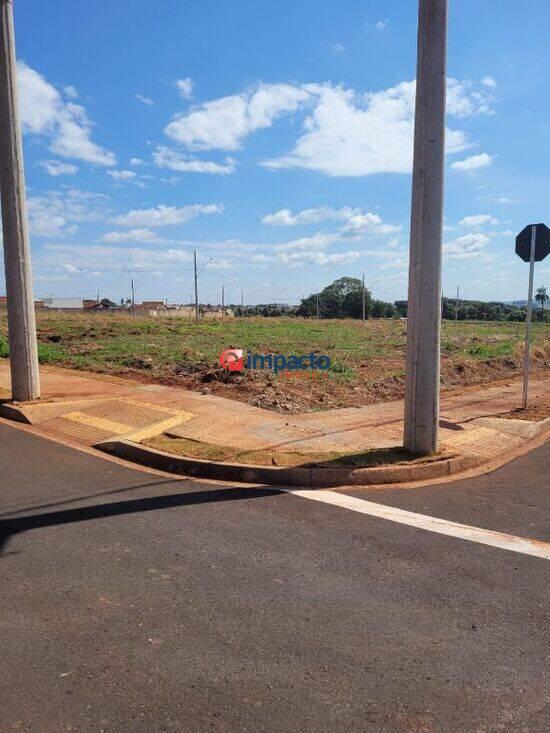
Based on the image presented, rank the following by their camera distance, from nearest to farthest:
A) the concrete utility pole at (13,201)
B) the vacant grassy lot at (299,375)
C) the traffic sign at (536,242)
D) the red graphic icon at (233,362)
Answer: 1. the concrete utility pole at (13,201)
2. the traffic sign at (536,242)
3. the vacant grassy lot at (299,375)
4. the red graphic icon at (233,362)

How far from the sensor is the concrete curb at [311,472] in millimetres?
6238

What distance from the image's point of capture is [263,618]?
338 cm

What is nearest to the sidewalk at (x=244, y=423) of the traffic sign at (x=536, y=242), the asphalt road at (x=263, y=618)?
the asphalt road at (x=263, y=618)

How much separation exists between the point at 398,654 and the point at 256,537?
5.93 ft

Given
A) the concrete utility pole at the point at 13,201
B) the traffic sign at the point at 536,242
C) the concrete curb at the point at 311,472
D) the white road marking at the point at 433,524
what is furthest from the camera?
the traffic sign at the point at 536,242

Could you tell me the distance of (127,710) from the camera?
258cm

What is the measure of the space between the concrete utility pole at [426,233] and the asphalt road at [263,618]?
5.09ft

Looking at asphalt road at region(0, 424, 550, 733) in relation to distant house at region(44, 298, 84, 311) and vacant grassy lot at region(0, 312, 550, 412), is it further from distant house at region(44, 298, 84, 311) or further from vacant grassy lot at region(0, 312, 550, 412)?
distant house at region(44, 298, 84, 311)

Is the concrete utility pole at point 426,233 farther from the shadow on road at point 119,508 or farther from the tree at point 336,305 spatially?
the tree at point 336,305

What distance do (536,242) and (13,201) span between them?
9.03m

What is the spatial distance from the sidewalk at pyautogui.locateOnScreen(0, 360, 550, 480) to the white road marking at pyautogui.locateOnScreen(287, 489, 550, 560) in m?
1.32

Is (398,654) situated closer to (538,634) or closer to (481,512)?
(538,634)

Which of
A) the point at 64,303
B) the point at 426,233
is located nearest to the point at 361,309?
the point at 64,303

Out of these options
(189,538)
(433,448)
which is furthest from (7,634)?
(433,448)
